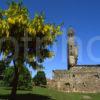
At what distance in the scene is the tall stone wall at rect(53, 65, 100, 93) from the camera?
5178 centimetres

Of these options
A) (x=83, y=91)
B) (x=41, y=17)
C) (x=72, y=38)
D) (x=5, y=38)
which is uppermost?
(x=72, y=38)

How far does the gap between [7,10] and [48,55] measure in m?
5.99

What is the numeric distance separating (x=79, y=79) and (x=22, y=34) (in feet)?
84.4

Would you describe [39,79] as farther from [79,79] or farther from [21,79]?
[21,79]

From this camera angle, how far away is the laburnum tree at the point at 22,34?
92.9 feet

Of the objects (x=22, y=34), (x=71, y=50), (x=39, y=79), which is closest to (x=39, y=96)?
(x=22, y=34)

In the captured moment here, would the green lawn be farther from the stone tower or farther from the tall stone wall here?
the stone tower

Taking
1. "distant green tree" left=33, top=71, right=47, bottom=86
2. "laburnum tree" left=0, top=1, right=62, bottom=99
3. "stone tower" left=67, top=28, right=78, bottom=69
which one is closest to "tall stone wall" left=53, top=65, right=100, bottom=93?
"stone tower" left=67, top=28, right=78, bottom=69

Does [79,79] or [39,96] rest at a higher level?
[79,79]

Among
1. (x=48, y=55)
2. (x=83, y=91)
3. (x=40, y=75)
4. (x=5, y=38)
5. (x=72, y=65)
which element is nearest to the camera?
(x=5, y=38)

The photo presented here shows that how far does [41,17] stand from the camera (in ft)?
95.3

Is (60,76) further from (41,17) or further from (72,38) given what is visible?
(41,17)

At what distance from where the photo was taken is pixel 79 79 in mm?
52375

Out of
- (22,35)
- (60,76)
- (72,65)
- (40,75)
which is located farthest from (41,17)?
(40,75)
